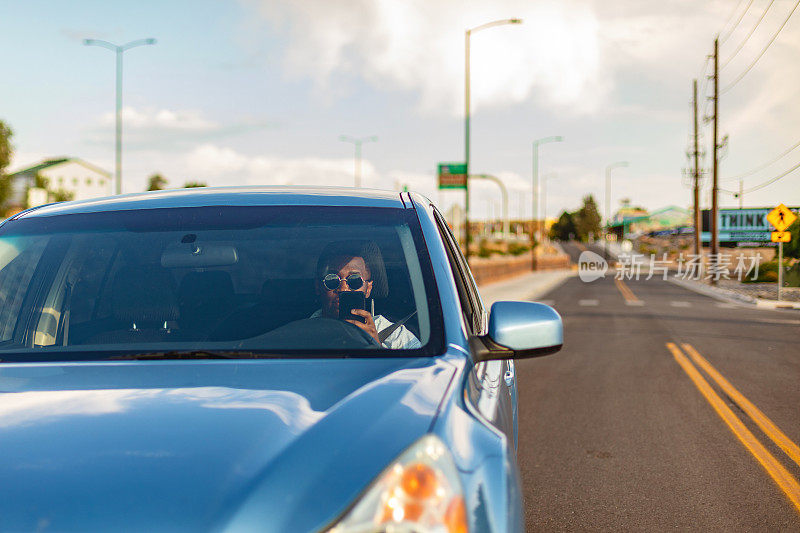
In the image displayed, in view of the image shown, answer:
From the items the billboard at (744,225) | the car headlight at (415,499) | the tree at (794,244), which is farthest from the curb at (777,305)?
the car headlight at (415,499)

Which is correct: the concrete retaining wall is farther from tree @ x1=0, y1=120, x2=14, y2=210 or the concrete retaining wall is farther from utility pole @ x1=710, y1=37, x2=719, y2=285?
tree @ x1=0, y1=120, x2=14, y2=210

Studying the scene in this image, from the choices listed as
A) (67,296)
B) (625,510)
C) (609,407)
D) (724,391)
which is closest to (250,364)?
(67,296)

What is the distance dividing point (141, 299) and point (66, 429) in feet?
4.19

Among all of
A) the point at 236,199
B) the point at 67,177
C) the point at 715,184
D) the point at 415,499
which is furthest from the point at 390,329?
the point at 67,177

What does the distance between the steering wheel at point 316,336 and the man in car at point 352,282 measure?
0.52ft

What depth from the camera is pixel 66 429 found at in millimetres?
1952

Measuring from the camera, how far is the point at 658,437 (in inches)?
281

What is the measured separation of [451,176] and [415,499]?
4837cm

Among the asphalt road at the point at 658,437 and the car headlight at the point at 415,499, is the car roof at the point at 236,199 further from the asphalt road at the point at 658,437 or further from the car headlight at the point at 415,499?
the asphalt road at the point at 658,437

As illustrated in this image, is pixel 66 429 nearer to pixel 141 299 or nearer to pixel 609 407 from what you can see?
pixel 141 299

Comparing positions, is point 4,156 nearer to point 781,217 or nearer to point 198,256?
point 781,217

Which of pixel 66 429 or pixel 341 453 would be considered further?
pixel 66 429

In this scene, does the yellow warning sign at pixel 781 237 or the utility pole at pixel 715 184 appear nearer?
the yellow warning sign at pixel 781 237

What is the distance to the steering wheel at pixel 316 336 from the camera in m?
2.72
